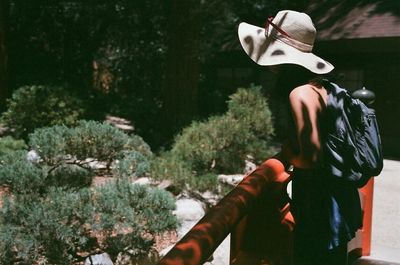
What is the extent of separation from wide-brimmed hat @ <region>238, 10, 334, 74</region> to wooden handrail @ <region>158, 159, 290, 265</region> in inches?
21.1

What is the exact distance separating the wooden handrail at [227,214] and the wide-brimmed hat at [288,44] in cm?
54

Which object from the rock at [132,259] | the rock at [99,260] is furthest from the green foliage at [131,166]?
the rock at [99,260]

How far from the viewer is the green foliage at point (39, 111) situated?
10695 mm

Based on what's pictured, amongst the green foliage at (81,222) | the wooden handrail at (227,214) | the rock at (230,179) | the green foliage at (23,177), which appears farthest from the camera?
the rock at (230,179)

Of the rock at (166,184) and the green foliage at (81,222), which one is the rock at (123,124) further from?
the green foliage at (81,222)

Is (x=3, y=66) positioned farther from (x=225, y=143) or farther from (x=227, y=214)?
(x=227, y=214)

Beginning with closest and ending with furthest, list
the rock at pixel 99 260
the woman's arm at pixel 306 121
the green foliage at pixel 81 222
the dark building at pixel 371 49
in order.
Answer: the woman's arm at pixel 306 121, the green foliage at pixel 81 222, the rock at pixel 99 260, the dark building at pixel 371 49

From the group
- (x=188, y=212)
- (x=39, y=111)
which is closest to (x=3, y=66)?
(x=39, y=111)

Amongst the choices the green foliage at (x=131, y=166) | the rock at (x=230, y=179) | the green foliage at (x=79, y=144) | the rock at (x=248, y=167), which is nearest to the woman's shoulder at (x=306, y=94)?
the green foliage at (x=131, y=166)

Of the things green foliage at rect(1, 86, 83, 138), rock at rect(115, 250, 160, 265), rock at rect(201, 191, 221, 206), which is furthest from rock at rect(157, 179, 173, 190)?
green foliage at rect(1, 86, 83, 138)

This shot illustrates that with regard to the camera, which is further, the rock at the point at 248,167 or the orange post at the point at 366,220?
the rock at the point at 248,167

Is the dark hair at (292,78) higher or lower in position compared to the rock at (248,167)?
higher

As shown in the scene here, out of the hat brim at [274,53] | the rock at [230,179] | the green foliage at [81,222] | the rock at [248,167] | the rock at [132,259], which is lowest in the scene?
the rock at [248,167]

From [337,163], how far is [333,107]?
26 cm
